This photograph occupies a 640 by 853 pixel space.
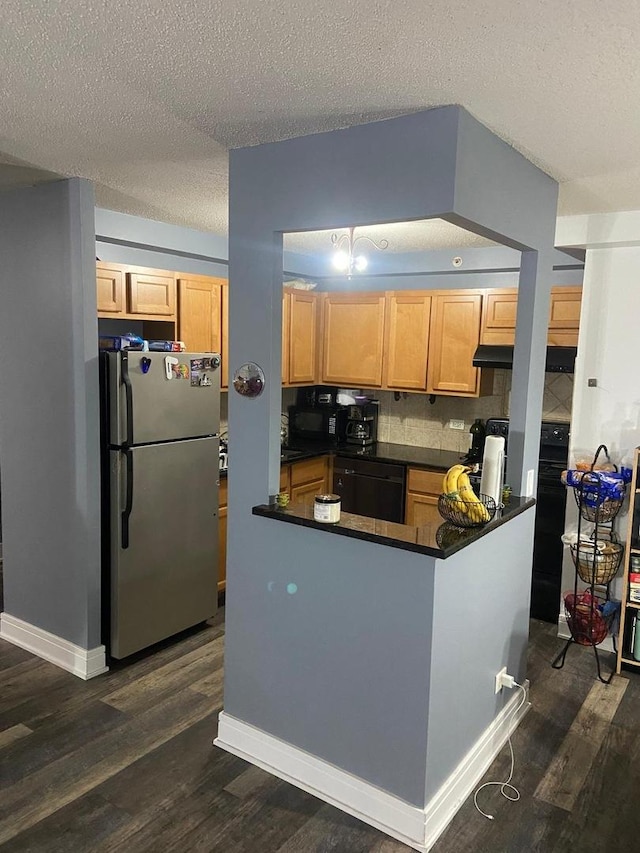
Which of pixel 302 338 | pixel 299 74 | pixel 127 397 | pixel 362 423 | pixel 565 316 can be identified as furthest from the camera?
pixel 362 423

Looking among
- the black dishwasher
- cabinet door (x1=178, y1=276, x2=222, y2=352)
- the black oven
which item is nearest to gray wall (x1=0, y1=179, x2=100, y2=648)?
cabinet door (x1=178, y1=276, x2=222, y2=352)

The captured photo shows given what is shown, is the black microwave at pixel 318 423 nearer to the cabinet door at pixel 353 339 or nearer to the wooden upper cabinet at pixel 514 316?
the cabinet door at pixel 353 339

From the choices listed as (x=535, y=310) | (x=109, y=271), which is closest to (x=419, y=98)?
(x=535, y=310)

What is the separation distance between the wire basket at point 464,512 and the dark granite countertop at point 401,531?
2 centimetres

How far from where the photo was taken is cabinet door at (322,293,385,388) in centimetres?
490

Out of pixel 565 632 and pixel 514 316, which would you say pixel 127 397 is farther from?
pixel 565 632

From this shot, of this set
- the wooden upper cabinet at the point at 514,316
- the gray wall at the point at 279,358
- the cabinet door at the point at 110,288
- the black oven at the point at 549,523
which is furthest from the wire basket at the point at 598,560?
the cabinet door at the point at 110,288

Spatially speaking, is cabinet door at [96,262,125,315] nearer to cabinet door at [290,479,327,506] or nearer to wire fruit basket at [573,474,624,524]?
cabinet door at [290,479,327,506]

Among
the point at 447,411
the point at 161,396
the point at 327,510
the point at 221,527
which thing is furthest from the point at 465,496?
the point at 447,411

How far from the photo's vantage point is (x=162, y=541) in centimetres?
352

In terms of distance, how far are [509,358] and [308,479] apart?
1.66m

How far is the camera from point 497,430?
424 centimetres

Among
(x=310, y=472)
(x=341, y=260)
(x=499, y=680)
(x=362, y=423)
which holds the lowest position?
(x=499, y=680)

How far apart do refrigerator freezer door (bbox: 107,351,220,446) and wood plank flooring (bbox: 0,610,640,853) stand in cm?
126
